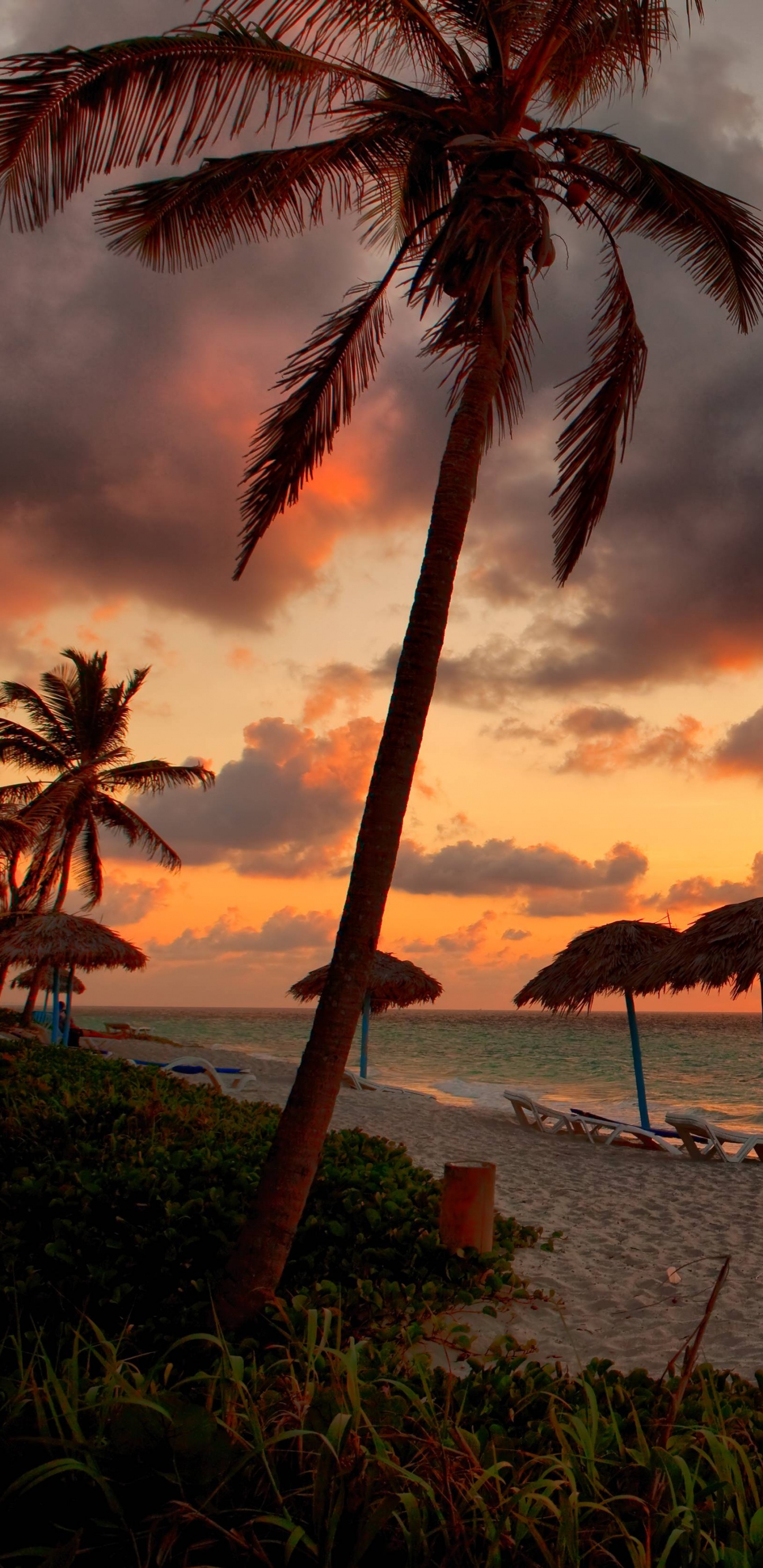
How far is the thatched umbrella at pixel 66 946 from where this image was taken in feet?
59.4

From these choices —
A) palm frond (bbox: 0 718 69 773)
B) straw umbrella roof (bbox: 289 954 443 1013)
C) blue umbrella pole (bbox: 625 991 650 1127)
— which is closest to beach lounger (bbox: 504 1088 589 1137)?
blue umbrella pole (bbox: 625 991 650 1127)

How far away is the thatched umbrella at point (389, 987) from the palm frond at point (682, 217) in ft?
44.0

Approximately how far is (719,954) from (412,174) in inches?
335

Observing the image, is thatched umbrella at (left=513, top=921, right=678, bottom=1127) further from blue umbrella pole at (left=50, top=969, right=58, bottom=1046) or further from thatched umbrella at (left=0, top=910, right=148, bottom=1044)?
blue umbrella pole at (left=50, top=969, right=58, bottom=1046)

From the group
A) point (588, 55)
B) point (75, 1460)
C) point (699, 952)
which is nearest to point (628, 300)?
point (588, 55)

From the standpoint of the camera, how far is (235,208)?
5637 millimetres

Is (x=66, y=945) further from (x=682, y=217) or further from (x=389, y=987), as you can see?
(x=682, y=217)

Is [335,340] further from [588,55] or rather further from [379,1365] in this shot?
[379,1365]

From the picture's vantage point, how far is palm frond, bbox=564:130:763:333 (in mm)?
5676

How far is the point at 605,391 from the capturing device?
6148 mm

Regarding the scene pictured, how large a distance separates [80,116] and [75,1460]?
232 inches

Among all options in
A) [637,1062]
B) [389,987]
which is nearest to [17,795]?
[389,987]

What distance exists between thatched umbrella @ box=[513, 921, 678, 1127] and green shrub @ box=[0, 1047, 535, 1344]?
294 inches

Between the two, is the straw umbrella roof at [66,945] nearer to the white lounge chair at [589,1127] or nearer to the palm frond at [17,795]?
the palm frond at [17,795]
